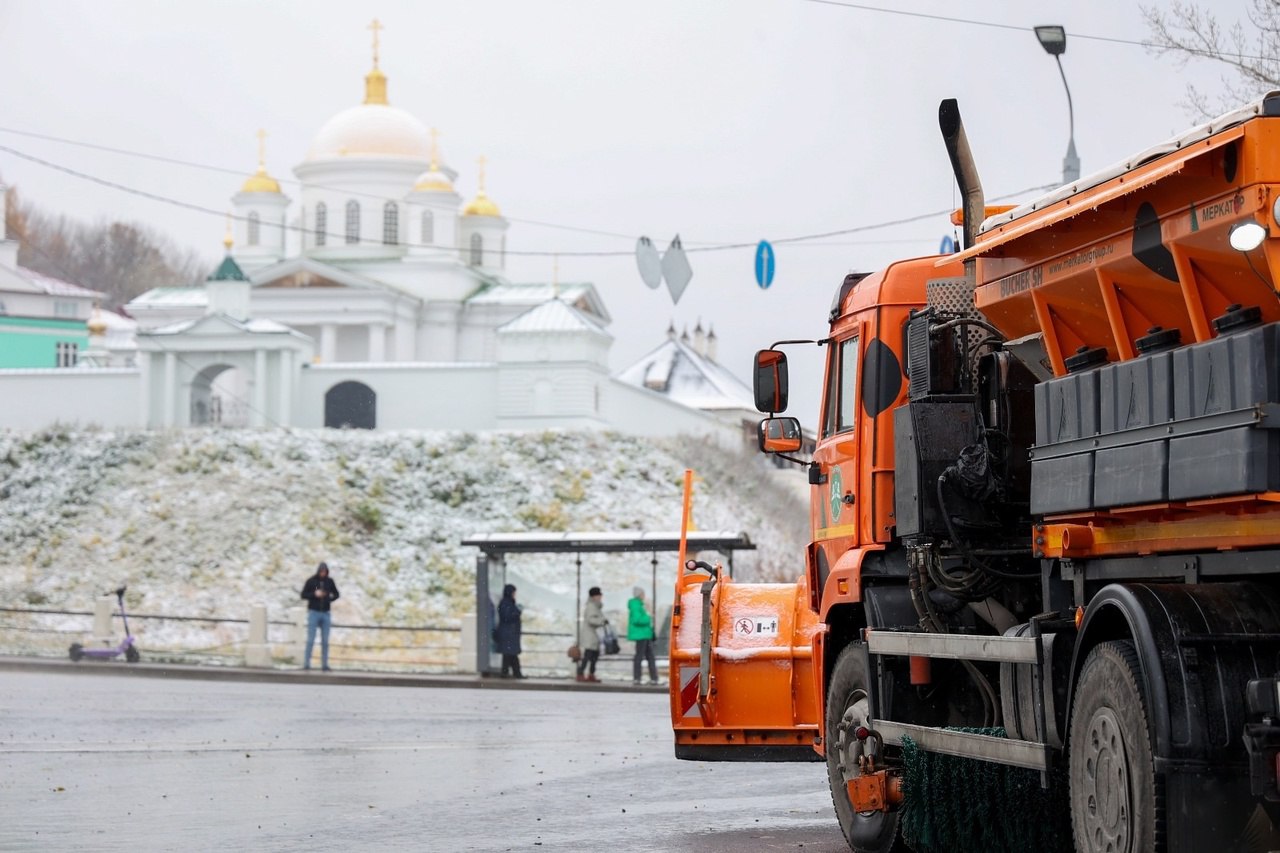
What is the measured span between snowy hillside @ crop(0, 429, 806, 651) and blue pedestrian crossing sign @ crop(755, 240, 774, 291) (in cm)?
2305

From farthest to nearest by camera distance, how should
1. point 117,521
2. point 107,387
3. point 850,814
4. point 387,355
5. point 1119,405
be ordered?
point 387,355
point 107,387
point 117,521
point 850,814
point 1119,405

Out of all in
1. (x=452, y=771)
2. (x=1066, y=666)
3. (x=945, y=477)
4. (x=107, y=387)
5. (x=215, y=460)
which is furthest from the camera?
(x=107, y=387)

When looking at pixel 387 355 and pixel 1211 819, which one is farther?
pixel 387 355

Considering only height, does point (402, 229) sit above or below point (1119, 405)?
above

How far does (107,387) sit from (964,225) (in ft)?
222

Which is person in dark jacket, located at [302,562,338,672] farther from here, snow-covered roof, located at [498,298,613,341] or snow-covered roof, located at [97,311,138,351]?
snow-covered roof, located at [97,311,138,351]

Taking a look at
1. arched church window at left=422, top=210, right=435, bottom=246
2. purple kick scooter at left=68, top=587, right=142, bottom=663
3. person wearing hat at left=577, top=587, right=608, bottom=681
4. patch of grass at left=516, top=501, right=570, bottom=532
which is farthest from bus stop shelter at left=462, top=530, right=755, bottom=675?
arched church window at left=422, top=210, right=435, bottom=246

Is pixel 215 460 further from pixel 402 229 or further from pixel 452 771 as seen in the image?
pixel 452 771

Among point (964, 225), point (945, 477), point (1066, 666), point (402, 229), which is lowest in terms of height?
point (1066, 666)

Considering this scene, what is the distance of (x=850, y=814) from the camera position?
10.8m

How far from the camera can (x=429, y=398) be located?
7569 centimetres

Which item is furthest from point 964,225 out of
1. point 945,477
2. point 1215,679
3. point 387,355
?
point 387,355

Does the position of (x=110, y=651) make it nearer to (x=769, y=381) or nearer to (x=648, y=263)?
(x=648, y=263)

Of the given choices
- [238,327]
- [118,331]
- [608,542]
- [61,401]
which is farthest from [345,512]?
[118,331]
